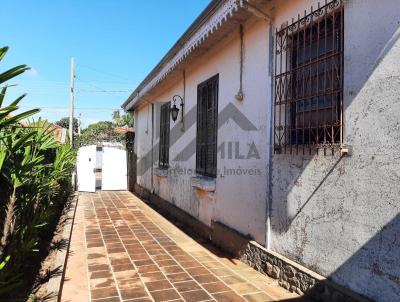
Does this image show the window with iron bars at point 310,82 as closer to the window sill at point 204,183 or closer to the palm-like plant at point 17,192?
the window sill at point 204,183

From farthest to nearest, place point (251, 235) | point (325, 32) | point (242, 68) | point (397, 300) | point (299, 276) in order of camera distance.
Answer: point (242, 68), point (251, 235), point (299, 276), point (325, 32), point (397, 300)

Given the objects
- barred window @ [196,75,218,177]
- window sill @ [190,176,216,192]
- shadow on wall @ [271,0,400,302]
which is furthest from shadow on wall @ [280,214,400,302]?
barred window @ [196,75,218,177]

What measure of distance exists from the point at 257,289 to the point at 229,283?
380mm

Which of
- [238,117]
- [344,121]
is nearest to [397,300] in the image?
[344,121]

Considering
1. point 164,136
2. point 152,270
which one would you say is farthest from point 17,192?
point 164,136

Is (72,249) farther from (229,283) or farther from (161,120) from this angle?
(161,120)

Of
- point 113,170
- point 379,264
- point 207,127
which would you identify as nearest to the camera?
point 379,264

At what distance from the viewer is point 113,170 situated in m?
15.0

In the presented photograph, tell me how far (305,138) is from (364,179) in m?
1.09

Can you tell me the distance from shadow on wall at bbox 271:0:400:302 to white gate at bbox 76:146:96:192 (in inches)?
471

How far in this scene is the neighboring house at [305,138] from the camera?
2832 millimetres

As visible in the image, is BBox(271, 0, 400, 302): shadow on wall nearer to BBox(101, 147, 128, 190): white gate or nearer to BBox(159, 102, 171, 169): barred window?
BBox(159, 102, 171, 169): barred window

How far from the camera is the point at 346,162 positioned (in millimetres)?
3184

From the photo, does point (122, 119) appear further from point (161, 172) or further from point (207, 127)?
point (207, 127)
